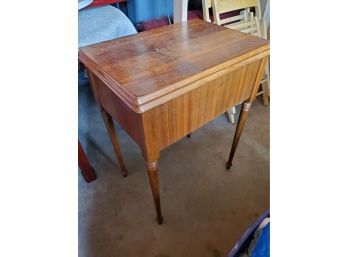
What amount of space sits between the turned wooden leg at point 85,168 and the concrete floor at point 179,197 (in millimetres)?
36

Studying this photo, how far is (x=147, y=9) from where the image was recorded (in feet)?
6.14

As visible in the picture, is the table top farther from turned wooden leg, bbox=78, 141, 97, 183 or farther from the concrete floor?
the concrete floor

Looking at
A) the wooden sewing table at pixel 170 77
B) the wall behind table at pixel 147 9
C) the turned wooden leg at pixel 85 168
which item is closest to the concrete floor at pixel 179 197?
the turned wooden leg at pixel 85 168

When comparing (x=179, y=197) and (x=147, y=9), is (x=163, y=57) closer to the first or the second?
(x=179, y=197)

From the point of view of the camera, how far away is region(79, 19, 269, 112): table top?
71 centimetres

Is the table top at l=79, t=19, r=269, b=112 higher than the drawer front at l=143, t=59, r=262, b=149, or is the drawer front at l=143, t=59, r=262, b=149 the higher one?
the table top at l=79, t=19, r=269, b=112

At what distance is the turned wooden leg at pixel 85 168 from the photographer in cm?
129

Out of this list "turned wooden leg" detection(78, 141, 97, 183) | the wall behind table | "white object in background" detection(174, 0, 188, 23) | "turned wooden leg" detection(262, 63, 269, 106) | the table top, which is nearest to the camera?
the table top

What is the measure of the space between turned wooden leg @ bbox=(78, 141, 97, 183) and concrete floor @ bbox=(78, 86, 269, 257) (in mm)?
36

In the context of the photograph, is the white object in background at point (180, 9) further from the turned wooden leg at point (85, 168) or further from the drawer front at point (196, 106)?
the turned wooden leg at point (85, 168)

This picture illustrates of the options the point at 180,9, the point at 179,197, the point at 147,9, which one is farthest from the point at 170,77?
the point at 147,9

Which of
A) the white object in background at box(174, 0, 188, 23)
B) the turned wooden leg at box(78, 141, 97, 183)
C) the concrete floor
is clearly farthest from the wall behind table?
the turned wooden leg at box(78, 141, 97, 183)

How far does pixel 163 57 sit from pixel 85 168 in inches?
31.4
